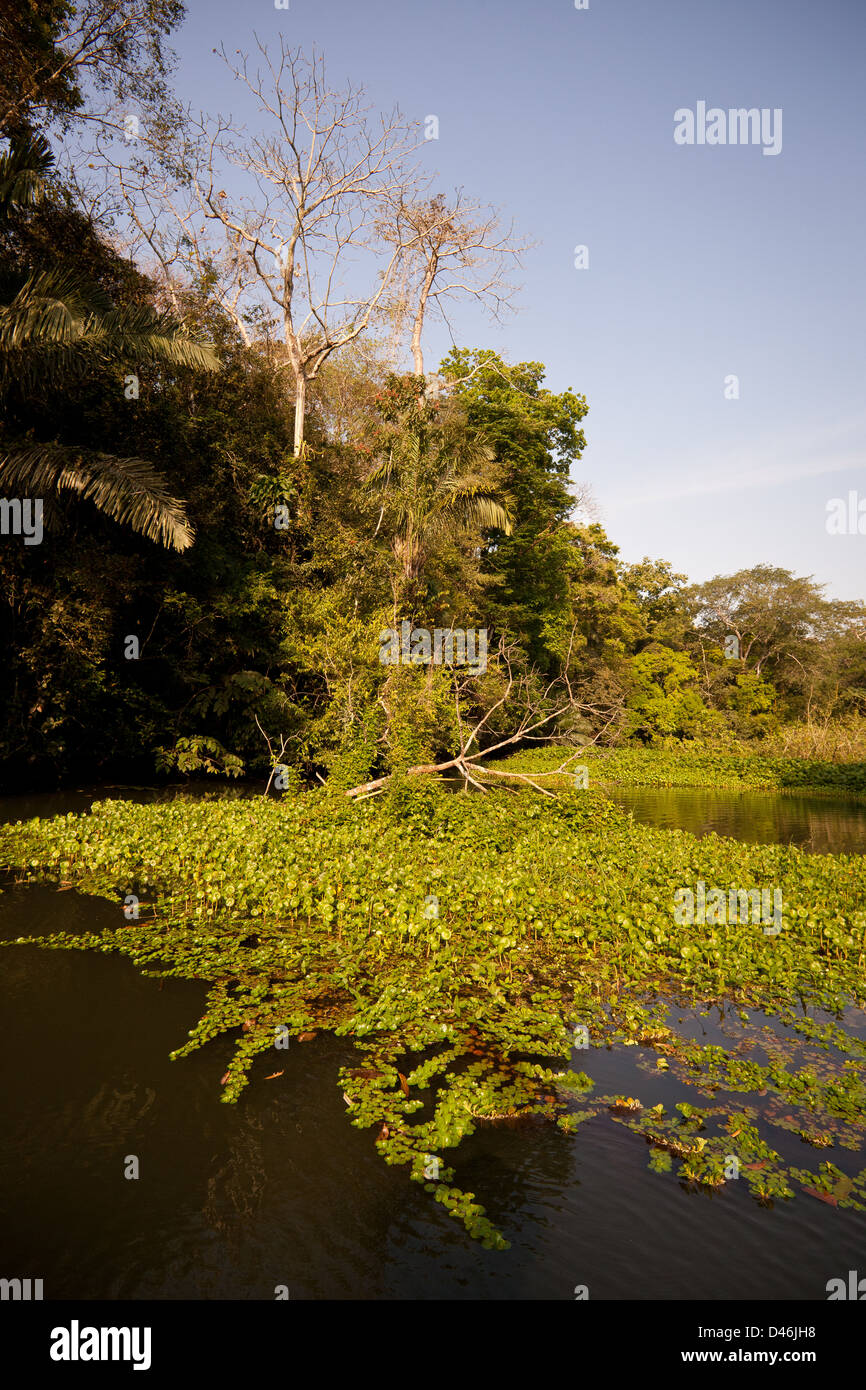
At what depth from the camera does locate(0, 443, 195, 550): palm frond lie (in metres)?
12.8

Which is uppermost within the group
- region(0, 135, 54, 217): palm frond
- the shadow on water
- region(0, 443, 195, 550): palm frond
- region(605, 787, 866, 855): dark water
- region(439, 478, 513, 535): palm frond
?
region(0, 135, 54, 217): palm frond

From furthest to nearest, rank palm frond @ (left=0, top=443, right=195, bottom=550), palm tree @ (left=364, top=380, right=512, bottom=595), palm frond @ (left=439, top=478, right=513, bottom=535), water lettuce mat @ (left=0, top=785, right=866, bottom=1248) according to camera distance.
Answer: palm frond @ (left=439, top=478, right=513, bottom=535) < palm tree @ (left=364, top=380, right=512, bottom=595) < palm frond @ (left=0, top=443, right=195, bottom=550) < water lettuce mat @ (left=0, top=785, right=866, bottom=1248)

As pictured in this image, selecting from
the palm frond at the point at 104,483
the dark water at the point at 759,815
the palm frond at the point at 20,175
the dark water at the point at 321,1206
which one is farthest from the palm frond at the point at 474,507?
the dark water at the point at 321,1206

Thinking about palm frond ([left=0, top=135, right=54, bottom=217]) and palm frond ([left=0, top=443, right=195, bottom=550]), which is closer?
palm frond ([left=0, top=135, right=54, bottom=217])

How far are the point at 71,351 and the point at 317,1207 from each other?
43.6 ft

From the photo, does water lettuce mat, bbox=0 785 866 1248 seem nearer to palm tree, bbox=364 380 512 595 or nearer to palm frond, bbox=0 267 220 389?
palm frond, bbox=0 267 220 389

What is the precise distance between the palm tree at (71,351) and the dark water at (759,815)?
42.1 feet

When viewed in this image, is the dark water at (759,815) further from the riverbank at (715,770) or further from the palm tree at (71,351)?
the palm tree at (71,351)

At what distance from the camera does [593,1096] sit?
4754mm

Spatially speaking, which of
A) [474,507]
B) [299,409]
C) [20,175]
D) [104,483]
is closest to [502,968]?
[104,483]

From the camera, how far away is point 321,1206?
3727 mm

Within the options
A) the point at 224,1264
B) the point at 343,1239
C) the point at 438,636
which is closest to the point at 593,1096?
the point at 343,1239

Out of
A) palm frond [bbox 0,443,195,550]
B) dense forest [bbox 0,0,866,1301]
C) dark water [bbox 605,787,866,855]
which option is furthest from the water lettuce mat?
palm frond [bbox 0,443,195,550]

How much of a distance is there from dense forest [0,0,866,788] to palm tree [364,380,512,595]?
7cm
